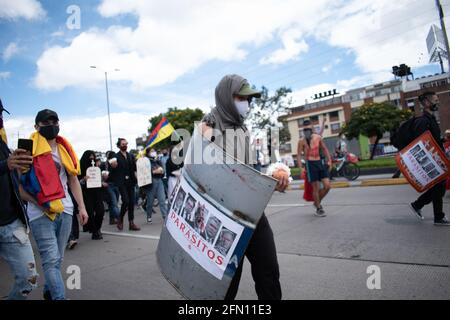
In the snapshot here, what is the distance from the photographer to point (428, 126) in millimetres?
4527

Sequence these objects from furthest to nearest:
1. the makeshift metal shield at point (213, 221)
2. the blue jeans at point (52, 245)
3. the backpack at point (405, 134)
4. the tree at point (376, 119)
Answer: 1. the tree at point (376, 119)
2. the backpack at point (405, 134)
3. the blue jeans at point (52, 245)
4. the makeshift metal shield at point (213, 221)

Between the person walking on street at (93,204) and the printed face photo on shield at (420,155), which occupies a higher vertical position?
the printed face photo on shield at (420,155)

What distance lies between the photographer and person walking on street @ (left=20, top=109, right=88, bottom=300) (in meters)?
2.42

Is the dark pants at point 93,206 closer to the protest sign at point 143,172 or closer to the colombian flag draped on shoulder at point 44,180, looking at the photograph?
the protest sign at point 143,172

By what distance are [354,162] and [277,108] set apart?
19950 mm

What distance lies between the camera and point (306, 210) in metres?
6.60

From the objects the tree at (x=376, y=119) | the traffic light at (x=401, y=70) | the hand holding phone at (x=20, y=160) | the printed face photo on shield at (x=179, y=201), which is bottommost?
the printed face photo on shield at (x=179, y=201)

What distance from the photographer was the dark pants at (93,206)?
5953mm

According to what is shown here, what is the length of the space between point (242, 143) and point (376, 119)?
4016 cm

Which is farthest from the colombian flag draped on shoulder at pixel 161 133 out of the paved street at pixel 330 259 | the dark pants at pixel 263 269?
the dark pants at pixel 263 269

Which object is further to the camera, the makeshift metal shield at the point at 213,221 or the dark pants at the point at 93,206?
the dark pants at the point at 93,206

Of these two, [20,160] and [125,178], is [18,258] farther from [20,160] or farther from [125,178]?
[125,178]

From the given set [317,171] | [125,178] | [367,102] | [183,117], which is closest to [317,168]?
[317,171]
